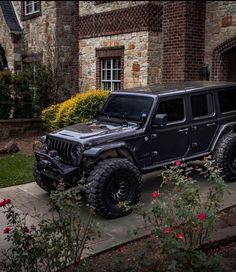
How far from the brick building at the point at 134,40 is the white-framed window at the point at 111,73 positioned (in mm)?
32

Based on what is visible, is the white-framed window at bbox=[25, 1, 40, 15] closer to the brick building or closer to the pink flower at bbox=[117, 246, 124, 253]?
the brick building

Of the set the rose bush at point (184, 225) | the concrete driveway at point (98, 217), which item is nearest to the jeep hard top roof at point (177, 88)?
the concrete driveway at point (98, 217)

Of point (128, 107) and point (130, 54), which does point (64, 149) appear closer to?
point (128, 107)

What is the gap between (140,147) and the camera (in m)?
6.34

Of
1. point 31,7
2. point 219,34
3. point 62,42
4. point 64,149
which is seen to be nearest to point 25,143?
point 62,42

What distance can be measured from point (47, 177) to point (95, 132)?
1.21 metres

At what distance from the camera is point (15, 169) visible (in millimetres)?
8852

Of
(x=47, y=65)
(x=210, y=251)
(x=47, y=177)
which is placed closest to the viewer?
(x=210, y=251)

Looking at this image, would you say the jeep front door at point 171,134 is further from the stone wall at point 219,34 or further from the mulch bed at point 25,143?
A: the mulch bed at point 25,143

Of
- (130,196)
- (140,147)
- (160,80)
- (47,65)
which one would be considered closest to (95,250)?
(130,196)

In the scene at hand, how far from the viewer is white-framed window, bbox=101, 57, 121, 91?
43.5 feet

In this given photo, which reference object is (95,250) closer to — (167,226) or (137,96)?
(167,226)

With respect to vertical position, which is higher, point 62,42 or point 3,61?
point 62,42

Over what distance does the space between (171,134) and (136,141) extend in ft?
2.33
